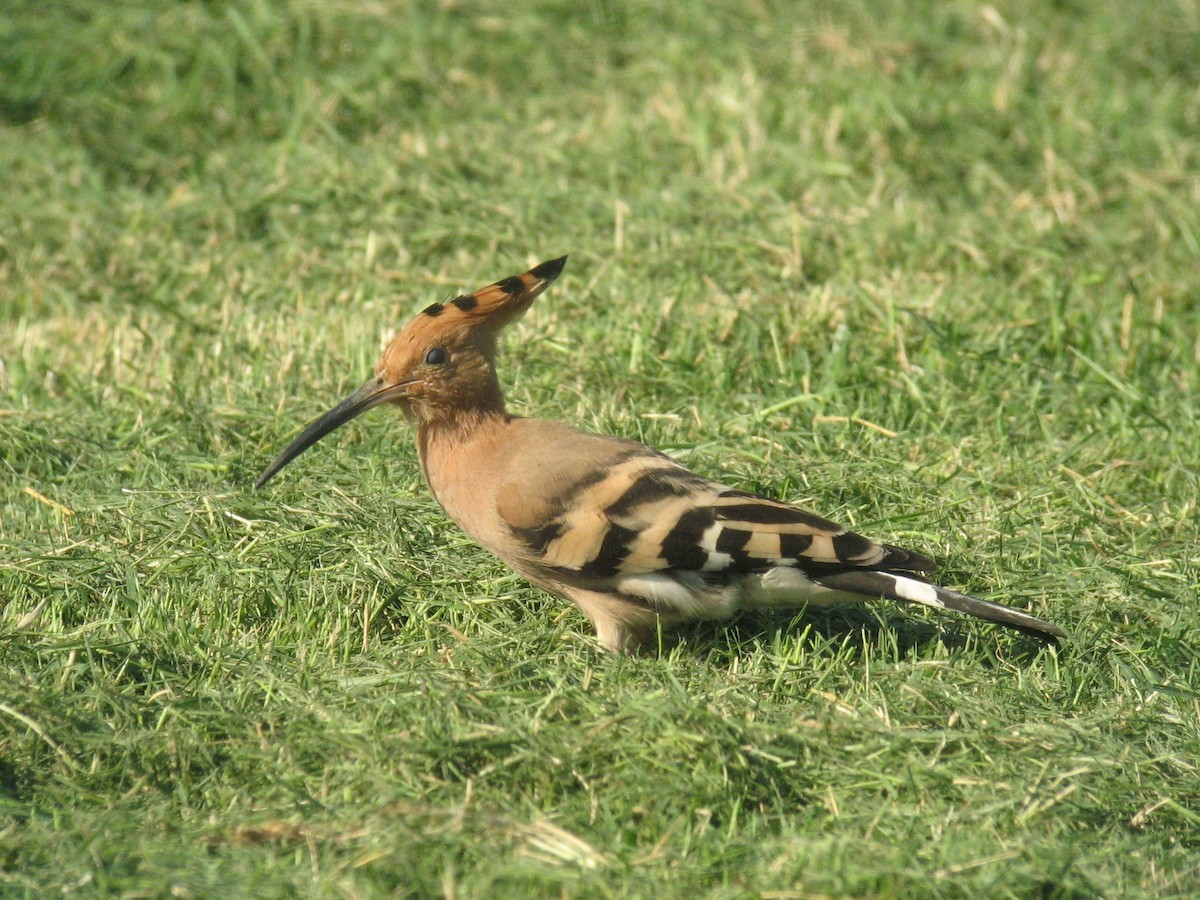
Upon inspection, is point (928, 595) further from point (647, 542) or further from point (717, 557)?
point (647, 542)

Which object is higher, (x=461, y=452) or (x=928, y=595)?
(x=461, y=452)

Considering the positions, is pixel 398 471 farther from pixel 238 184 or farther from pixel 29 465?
pixel 238 184

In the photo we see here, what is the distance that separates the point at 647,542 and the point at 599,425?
0.85 m

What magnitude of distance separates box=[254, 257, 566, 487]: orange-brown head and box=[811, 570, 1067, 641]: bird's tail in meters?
0.97

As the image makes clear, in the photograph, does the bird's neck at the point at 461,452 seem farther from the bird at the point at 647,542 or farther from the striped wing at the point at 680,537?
the striped wing at the point at 680,537

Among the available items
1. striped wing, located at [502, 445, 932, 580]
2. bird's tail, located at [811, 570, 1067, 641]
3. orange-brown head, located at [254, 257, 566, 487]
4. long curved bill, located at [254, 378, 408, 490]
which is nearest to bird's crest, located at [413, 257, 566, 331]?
orange-brown head, located at [254, 257, 566, 487]

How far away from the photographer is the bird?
11.2ft

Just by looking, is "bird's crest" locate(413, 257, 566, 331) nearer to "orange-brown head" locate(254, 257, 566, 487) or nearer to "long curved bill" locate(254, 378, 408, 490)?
"orange-brown head" locate(254, 257, 566, 487)

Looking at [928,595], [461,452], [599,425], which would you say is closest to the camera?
[928,595]

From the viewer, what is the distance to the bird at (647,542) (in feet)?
11.2

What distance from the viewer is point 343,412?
3.75 m

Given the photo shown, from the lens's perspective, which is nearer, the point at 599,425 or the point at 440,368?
the point at 440,368

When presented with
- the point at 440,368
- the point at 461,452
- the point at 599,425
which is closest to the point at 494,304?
the point at 440,368

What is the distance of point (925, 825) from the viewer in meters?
2.78
